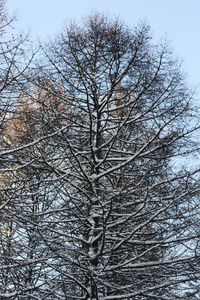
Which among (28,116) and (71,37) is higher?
(71,37)

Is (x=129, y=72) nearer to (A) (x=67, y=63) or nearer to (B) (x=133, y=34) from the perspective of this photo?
(B) (x=133, y=34)

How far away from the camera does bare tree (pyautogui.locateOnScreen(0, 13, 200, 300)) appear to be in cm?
572

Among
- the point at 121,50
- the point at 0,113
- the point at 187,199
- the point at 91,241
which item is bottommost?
the point at 91,241

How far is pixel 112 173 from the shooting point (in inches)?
266

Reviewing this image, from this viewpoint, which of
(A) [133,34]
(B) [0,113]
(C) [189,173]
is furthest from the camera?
(A) [133,34]

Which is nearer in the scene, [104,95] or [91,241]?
[91,241]

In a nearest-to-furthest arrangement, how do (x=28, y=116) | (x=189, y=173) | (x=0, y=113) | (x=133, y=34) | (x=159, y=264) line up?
(x=159, y=264), (x=189, y=173), (x=0, y=113), (x=133, y=34), (x=28, y=116)

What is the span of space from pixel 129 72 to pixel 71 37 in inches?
57.5

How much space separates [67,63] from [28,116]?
1.35m

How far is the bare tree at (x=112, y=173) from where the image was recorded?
5.72 metres

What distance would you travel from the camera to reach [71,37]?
7.52 metres

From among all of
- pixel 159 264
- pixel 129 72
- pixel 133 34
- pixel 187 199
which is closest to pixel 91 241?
pixel 159 264

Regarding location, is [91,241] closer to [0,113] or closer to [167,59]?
[0,113]

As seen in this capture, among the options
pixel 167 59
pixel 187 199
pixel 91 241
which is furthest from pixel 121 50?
pixel 91 241
